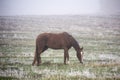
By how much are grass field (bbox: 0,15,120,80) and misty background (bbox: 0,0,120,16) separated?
1.24ft

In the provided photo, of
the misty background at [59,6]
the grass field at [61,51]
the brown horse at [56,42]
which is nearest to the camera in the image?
the grass field at [61,51]

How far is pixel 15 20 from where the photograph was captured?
11352 millimetres

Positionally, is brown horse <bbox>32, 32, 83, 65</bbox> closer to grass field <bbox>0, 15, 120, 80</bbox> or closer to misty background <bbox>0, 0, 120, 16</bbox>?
grass field <bbox>0, 15, 120, 80</bbox>

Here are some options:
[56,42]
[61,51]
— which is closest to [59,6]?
[61,51]

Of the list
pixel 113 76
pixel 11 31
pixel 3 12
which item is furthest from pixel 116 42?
pixel 3 12

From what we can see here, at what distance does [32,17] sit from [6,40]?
2018 mm

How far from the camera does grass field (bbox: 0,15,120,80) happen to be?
22.4ft

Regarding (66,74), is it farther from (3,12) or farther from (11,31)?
(3,12)

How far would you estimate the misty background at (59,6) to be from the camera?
10031 mm

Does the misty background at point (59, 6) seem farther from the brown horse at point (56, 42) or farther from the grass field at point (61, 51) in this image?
the brown horse at point (56, 42)

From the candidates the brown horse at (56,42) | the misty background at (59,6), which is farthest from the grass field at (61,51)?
the brown horse at (56,42)

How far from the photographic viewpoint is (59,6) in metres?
11.1

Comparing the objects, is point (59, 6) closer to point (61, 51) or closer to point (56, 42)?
point (61, 51)

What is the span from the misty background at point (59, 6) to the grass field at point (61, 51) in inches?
14.8
